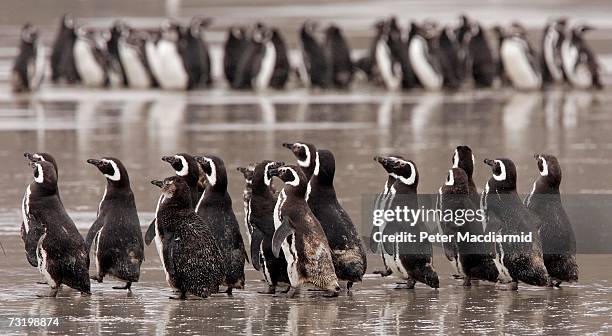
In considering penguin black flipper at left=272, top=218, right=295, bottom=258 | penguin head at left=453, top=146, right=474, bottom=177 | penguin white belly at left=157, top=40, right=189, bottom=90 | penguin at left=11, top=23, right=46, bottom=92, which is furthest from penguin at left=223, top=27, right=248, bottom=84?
penguin black flipper at left=272, top=218, right=295, bottom=258

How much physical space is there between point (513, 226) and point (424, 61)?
15.2m

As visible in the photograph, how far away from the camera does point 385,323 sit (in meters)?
7.50

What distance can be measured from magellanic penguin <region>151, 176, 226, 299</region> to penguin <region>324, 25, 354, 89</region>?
1554 centimetres

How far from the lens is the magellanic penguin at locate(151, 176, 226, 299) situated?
320 inches

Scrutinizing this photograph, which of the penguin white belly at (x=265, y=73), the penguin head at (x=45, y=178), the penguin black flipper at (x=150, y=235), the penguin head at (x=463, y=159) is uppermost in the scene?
the penguin white belly at (x=265, y=73)

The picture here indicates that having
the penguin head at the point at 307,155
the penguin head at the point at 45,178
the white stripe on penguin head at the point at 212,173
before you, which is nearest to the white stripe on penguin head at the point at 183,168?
the white stripe on penguin head at the point at 212,173

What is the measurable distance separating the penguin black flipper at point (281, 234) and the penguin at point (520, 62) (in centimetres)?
1568

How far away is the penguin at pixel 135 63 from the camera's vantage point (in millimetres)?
24188

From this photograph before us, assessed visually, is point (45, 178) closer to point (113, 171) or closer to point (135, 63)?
point (113, 171)

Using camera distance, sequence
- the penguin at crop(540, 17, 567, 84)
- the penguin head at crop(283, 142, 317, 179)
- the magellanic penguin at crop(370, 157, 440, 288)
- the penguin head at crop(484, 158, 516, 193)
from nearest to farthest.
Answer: the magellanic penguin at crop(370, 157, 440, 288) → the penguin head at crop(484, 158, 516, 193) → the penguin head at crop(283, 142, 317, 179) → the penguin at crop(540, 17, 567, 84)

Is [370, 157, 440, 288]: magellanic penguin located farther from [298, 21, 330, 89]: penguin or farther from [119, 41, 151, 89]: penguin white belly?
[119, 41, 151, 89]: penguin white belly

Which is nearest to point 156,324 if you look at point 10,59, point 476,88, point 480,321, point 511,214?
point 480,321

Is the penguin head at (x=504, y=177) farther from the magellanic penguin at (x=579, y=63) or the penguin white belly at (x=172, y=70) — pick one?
the penguin white belly at (x=172, y=70)

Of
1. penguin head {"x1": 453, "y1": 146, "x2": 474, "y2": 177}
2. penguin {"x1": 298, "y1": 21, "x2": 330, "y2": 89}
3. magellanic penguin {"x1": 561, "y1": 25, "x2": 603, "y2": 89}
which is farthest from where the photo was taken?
penguin {"x1": 298, "y1": 21, "x2": 330, "y2": 89}
